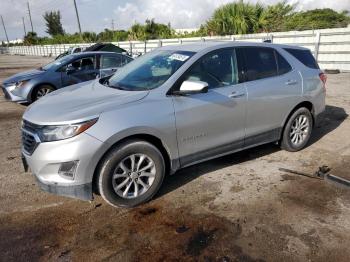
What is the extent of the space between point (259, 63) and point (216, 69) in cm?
80

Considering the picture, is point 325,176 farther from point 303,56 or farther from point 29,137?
point 29,137

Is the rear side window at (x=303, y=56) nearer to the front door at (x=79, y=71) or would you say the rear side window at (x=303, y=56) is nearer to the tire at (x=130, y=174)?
the tire at (x=130, y=174)

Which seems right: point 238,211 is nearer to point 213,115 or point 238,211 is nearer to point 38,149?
point 213,115

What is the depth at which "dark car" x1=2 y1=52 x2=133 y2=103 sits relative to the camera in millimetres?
8570

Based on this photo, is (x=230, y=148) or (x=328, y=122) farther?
(x=328, y=122)

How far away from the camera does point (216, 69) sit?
13.6 feet

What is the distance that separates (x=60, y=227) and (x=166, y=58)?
2352 mm

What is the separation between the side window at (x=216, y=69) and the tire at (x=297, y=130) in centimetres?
135

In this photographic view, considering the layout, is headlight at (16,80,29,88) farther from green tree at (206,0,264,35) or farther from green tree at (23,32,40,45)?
green tree at (23,32,40,45)

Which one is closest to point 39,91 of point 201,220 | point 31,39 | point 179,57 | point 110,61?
point 110,61

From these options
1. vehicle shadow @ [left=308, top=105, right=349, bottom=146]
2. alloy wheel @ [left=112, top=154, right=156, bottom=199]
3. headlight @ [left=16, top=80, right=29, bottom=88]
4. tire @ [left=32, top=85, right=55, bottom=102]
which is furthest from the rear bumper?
headlight @ [left=16, top=80, right=29, bottom=88]

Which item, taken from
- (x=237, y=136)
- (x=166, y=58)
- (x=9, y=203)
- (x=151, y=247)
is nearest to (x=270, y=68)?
(x=237, y=136)

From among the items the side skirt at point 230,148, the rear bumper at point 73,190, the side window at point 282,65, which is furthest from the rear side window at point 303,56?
the rear bumper at point 73,190

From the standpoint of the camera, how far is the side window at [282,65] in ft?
15.8
